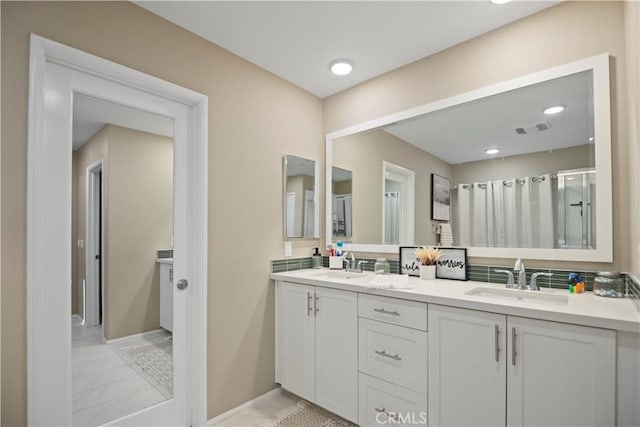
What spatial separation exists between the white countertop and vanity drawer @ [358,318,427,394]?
0.20 m

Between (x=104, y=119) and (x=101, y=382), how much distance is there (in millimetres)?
1438

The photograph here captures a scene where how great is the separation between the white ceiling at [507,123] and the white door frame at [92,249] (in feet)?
6.74

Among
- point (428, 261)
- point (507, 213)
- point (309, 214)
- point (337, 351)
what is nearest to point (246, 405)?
point (337, 351)

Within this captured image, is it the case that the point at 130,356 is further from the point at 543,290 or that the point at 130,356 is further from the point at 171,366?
the point at 543,290

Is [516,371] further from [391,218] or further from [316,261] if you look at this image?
[316,261]

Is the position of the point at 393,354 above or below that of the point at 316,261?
below

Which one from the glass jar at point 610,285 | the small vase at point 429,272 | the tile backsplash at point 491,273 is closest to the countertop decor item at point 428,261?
the small vase at point 429,272

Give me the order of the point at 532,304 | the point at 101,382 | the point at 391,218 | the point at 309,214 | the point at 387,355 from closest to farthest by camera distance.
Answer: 1. the point at 532,304
2. the point at 101,382
3. the point at 387,355
4. the point at 391,218
5. the point at 309,214

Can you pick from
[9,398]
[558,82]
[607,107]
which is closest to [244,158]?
[9,398]

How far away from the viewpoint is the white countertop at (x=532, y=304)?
1.21 meters

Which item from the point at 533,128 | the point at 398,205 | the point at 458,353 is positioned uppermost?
the point at 533,128

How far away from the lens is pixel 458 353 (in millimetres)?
1561

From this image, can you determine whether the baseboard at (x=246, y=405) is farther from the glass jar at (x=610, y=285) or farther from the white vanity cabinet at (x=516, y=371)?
the glass jar at (x=610, y=285)

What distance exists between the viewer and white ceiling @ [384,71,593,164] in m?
1.77
